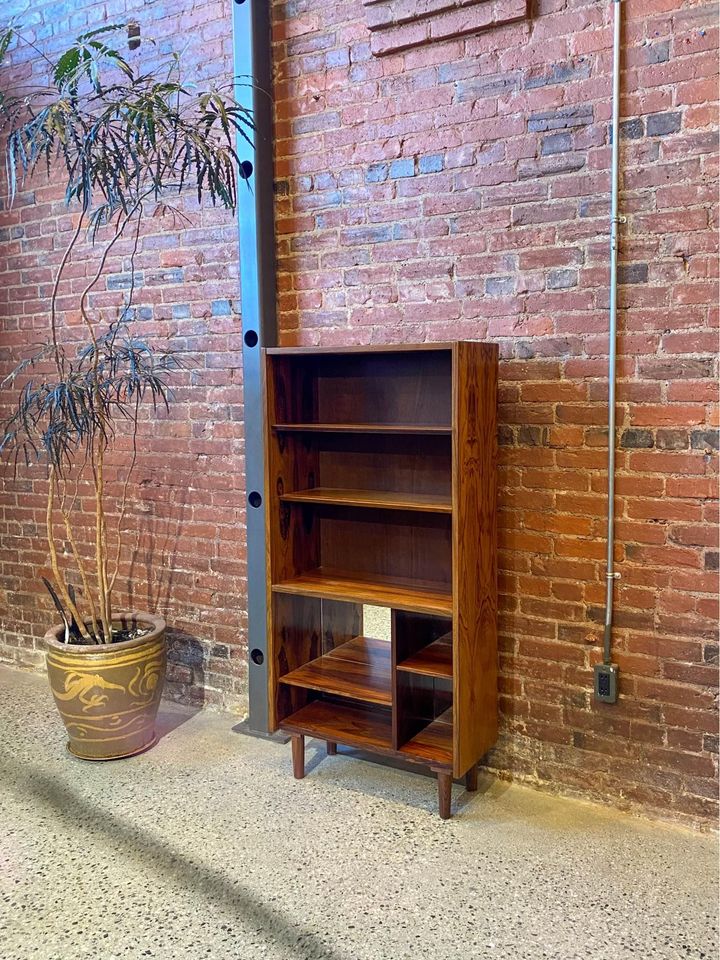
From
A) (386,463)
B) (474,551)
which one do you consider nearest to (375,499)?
(386,463)

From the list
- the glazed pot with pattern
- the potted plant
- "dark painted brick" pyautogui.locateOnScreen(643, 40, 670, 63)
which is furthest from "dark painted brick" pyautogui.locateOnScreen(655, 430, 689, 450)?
the glazed pot with pattern

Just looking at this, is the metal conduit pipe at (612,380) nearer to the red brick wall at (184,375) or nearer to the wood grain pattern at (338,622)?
the wood grain pattern at (338,622)

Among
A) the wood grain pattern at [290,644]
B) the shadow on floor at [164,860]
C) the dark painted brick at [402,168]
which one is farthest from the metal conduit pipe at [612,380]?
the shadow on floor at [164,860]

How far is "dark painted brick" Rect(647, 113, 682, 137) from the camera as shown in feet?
7.68

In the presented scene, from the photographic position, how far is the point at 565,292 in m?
2.57

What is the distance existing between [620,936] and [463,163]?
241cm

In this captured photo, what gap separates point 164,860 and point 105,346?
73.7 inches

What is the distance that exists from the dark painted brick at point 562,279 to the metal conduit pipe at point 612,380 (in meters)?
0.13

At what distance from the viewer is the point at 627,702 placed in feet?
8.49

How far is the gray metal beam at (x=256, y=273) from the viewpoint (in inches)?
118

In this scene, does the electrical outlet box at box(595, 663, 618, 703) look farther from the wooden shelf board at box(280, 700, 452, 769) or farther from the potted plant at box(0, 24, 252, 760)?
the potted plant at box(0, 24, 252, 760)

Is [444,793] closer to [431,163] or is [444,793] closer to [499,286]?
[499,286]

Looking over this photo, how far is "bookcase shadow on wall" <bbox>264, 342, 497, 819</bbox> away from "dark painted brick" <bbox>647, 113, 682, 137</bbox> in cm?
81

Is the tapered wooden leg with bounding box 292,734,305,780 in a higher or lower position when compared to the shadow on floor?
higher
